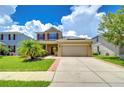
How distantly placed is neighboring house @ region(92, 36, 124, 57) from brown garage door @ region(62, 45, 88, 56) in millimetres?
3155

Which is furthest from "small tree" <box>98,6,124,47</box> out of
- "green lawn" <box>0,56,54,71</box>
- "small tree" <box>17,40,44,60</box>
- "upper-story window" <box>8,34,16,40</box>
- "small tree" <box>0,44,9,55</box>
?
A: "upper-story window" <box>8,34,16,40</box>

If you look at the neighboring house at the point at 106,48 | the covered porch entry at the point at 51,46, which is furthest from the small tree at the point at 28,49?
the neighboring house at the point at 106,48

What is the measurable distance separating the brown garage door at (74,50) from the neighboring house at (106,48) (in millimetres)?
3155

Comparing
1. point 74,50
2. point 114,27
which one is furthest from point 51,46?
point 114,27

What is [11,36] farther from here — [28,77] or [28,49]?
[28,77]

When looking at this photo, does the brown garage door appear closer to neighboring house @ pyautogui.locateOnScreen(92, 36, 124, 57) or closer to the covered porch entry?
the covered porch entry

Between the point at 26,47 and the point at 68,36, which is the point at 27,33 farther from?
the point at 26,47

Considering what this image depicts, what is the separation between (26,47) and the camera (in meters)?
22.2

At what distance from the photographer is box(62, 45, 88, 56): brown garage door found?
3303 cm

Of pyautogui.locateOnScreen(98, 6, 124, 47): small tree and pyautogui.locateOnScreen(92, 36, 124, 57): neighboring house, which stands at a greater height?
pyautogui.locateOnScreen(98, 6, 124, 47): small tree

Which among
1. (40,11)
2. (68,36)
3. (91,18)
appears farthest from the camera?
(68,36)

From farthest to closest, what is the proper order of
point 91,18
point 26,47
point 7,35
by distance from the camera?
point 7,35, point 91,18, point 26,47
